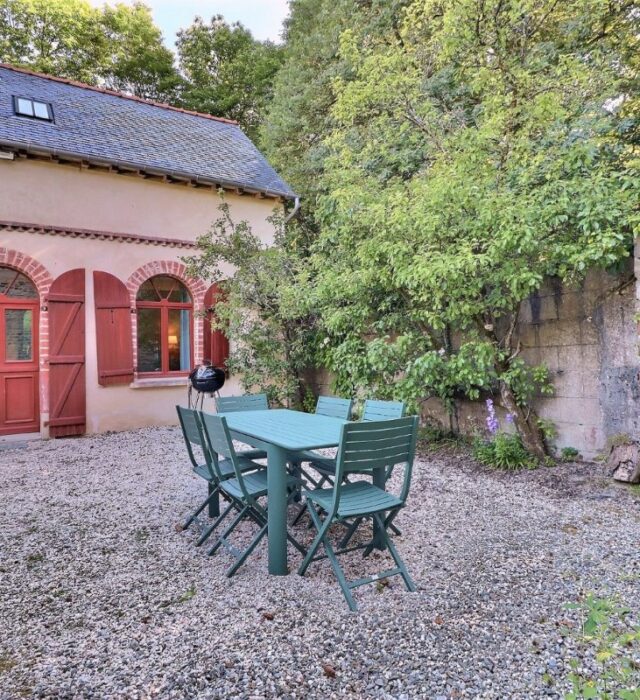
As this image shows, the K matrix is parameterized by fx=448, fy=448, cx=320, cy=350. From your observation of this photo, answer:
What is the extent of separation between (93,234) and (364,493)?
6401mm

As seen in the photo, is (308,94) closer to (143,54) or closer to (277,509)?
(143,54)

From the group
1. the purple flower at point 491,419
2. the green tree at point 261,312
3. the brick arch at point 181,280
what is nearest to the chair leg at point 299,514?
the purple flower at point 491,419

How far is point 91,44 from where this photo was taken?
45.2 ft

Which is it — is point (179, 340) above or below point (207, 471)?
above

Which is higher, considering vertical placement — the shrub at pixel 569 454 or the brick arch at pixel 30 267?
the brick arch at pixel 30 267

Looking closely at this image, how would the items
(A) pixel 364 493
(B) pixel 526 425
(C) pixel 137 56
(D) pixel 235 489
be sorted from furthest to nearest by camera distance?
(C) pixel 137 56
(B) pixel 526 425
(D) pixel 235 489
(A) pixel 364 493

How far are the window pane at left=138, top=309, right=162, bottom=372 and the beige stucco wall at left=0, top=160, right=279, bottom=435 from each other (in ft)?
1.48

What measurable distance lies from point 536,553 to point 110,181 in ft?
25.2

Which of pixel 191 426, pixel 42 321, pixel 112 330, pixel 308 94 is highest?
pixel 308 94

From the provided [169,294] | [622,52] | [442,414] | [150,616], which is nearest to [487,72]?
[622,52]

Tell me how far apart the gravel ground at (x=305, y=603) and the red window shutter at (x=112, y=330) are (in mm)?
3254

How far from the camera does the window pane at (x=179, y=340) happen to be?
25.9ft

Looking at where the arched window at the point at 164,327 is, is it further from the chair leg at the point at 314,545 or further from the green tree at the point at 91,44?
the green tree at the point at 91,44

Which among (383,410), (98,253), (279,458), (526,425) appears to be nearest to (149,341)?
(98,253)
